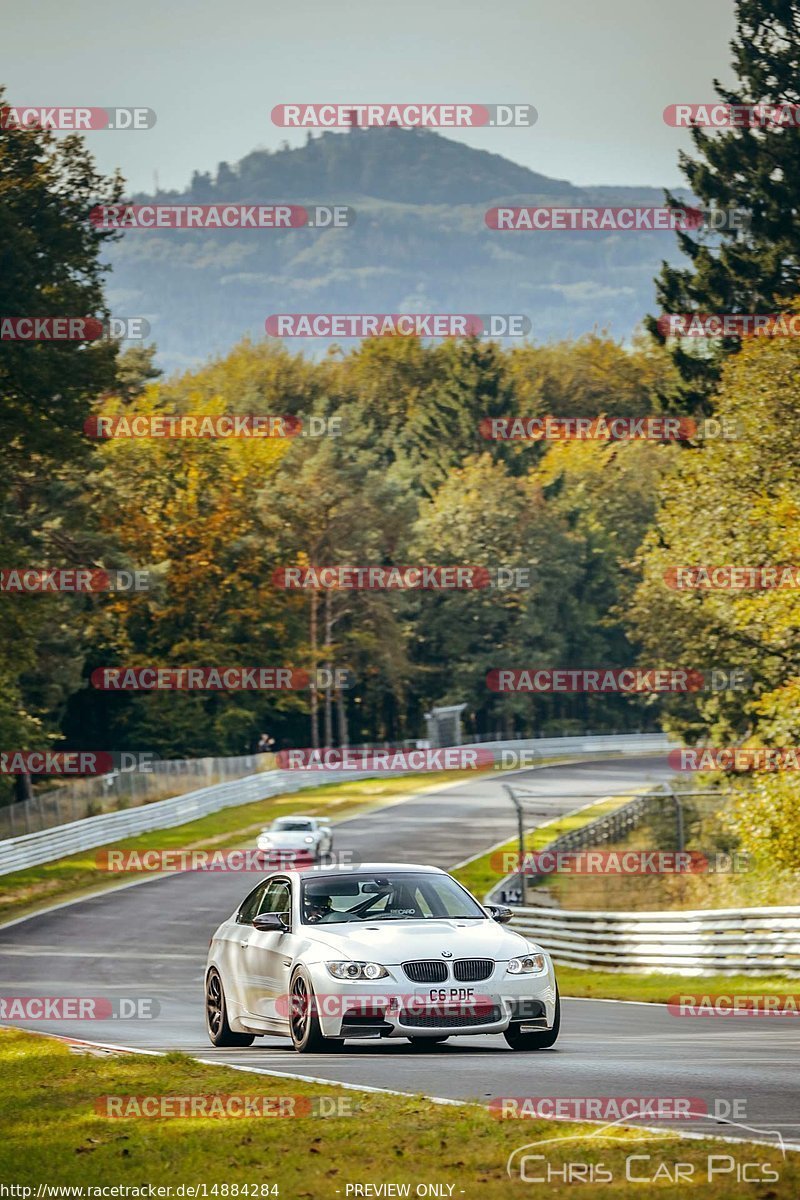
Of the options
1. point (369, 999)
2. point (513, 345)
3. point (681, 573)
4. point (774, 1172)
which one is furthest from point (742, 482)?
point (513, 345)

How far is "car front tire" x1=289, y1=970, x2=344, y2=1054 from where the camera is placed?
1336cm

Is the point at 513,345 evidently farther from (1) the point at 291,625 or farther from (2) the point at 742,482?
(2) the point at 742,482

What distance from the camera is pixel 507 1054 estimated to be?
43.9 feet

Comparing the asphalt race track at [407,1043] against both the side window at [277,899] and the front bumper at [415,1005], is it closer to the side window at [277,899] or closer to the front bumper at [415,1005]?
the front bumper at [415,1005]

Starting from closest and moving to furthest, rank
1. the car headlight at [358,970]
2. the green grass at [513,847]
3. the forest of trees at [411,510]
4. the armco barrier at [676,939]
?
1. the car headlight at [358,970]
2. the armco barrier at [676,939]
3. the forest of trees at [411,510]
4. the green grass at [513,847]

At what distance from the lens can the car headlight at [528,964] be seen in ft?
43.5

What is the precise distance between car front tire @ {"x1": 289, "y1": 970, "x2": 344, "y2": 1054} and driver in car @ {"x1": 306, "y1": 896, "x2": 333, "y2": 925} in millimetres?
610

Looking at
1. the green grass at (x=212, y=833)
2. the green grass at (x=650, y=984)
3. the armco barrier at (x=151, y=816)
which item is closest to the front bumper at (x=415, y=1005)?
the green grass at (x=650, y=984)

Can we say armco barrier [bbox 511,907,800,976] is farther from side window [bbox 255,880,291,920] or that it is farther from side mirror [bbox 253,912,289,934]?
side mirror [bbox 253,912,289,934]

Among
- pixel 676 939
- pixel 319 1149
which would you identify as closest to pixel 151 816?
pixel 676 939

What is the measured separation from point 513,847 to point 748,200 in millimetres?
19451

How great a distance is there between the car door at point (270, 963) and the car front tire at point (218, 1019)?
2.01 ft

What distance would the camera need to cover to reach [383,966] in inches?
514

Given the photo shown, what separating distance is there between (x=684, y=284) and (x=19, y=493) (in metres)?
20.2
